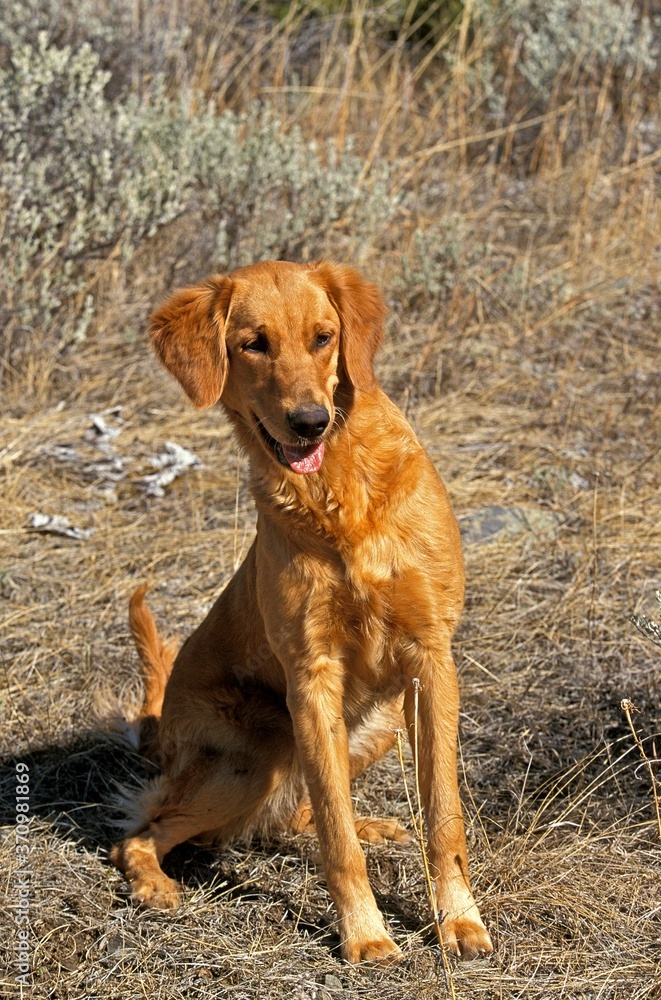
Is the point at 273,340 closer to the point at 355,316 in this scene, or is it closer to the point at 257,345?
the point at 257,345

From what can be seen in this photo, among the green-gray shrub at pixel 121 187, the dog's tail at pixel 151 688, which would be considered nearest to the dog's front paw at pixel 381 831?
the dog's tail at pixel 151 688

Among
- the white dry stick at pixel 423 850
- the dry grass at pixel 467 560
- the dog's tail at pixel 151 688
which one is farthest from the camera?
the dog's tail at pixel 151 688

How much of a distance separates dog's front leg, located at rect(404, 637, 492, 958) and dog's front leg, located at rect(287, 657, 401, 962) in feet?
0.56

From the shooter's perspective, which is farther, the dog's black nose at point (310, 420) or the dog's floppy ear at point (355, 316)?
the dog's floppy ear at point (355, 316)

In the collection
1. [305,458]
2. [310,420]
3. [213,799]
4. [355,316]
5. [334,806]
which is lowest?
[213,799]

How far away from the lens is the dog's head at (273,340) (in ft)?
8.51

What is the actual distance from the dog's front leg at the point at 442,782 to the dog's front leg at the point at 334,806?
17 centimetres

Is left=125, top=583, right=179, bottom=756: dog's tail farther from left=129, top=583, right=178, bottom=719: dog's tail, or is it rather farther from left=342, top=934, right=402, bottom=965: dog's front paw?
left=342, top=934, right=402, bottom=965: dog's front paw

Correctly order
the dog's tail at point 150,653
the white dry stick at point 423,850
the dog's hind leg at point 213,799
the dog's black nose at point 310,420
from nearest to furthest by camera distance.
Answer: the white dry stick at point 423,850
the dog's black nose at point 310,420
the dog's hind leg at point 213,799
the dog's tail at point 150,653

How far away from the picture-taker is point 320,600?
2551 millimetres

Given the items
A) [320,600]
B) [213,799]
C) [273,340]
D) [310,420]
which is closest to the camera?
[310,420]

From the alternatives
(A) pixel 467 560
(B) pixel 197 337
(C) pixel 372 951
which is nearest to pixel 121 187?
(A) pixel 467 560

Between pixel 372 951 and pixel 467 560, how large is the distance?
1.83 m

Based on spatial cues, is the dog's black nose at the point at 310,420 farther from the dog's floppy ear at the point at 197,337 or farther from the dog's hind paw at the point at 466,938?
the dog's hind paw at the point at 466,938
